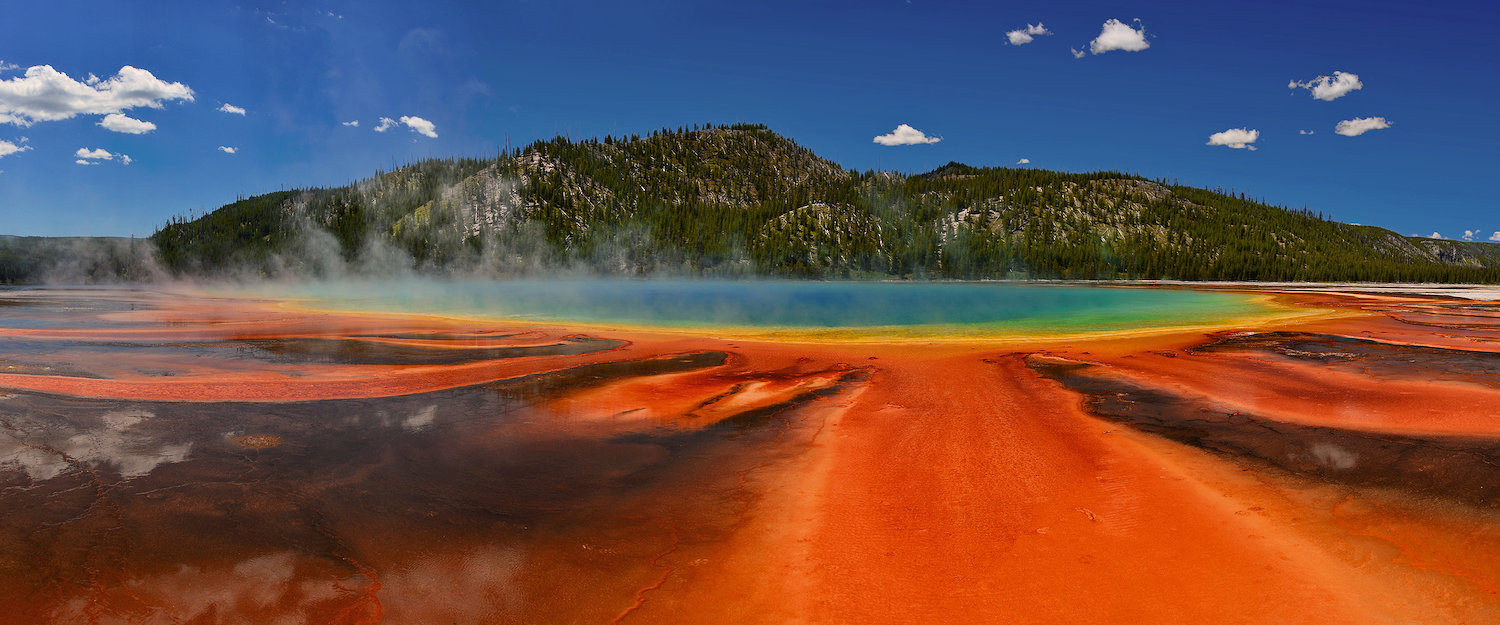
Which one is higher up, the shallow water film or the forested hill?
the forested hill

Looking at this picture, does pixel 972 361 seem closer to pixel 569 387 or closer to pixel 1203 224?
pixel 569 387

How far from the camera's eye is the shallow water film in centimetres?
527

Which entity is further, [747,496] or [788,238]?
[788,238]

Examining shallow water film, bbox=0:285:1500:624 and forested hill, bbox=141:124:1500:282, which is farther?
forested hill, bbox=141:124:1500:282

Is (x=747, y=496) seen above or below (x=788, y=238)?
below

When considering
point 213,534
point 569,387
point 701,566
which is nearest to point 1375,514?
point 701,566

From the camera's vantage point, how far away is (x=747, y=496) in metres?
7.66

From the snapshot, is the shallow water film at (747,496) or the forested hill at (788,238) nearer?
the shallow water film at (747,496)

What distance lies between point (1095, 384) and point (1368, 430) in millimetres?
4781

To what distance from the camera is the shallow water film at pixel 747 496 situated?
5.27 m

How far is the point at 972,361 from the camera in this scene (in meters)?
18.0

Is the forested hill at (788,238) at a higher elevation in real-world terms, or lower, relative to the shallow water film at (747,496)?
higher

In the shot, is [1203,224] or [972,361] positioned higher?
[1203,224]

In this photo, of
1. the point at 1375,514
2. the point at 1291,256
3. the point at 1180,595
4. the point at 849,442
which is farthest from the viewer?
the point at 1291,256
